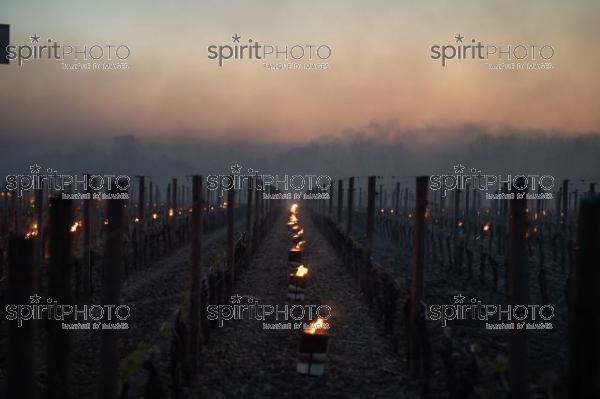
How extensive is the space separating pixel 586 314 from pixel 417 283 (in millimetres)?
5370

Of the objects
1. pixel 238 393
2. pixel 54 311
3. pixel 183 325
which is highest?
pixel 54 311

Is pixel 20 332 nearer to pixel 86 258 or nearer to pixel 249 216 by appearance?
pixel 86 258

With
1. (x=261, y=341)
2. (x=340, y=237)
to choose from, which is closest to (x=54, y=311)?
(x=261, y=341)

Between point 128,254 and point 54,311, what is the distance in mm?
16290

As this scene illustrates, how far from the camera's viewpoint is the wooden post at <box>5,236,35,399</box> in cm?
452

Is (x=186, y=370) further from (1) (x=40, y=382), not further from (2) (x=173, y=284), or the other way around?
(2) (x=173, y=284)

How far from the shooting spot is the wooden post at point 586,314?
383 centimetres

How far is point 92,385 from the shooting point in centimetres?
870

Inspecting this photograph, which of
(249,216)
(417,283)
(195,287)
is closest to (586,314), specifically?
(417,283)

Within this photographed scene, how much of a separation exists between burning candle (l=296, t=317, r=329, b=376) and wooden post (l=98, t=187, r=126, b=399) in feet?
12.2

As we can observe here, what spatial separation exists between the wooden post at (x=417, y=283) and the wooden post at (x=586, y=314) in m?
5.12

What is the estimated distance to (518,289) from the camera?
19.8ft

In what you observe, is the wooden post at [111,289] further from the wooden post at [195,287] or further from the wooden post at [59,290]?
the wooden post at [195,287]

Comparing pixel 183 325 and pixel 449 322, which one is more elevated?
pixel 183 325
